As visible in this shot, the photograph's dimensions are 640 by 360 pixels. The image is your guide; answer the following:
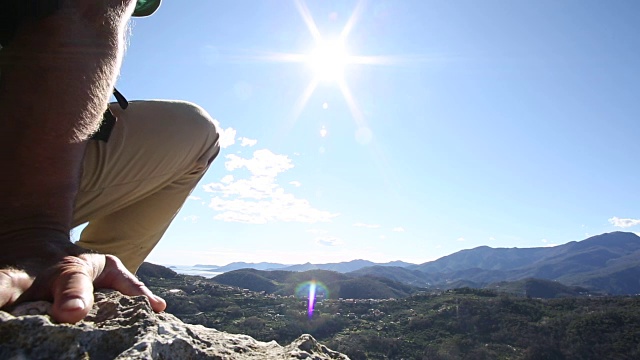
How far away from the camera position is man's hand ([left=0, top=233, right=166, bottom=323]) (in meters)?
1.06

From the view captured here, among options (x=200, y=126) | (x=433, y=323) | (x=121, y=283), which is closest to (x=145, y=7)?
(x=200, y=126)

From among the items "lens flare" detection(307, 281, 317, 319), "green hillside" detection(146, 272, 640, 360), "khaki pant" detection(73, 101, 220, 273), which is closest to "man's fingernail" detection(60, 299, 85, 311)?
"khaki pant" detection(73, 101, 220, 273)

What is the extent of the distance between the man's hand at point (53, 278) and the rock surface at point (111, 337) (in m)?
0.03

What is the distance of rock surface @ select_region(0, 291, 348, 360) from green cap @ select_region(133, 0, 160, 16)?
5.79 feet

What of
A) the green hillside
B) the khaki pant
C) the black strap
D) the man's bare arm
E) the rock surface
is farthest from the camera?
the green hillside

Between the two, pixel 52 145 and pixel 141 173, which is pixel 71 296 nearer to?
pixel 52 145

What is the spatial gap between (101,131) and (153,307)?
99cm

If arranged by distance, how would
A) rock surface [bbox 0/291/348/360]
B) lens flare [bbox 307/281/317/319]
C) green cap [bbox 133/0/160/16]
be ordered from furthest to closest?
lens flare [bbox 307/281/317/319] → green cap [bbox 133/0/160/16] → rock surface [bbox 0/291/348/360]

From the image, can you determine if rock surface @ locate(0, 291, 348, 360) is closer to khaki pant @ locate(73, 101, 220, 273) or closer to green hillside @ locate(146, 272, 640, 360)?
khaki pant @ locate(73, 101, 220, 273)

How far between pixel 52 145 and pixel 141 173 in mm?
979

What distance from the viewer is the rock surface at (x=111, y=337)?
979 mm

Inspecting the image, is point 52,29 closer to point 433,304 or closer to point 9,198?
point 9,198

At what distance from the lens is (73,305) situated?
1056 mm

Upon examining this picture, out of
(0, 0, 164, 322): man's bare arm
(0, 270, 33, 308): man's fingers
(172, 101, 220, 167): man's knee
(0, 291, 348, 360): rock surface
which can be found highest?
(172, 101, 220, 167): man's knee
